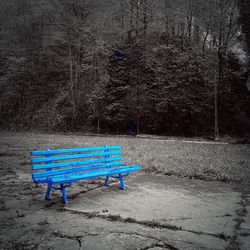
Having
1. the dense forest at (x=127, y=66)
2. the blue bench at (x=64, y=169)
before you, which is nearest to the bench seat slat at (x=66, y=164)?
the blue bench at (x=64, y=169)

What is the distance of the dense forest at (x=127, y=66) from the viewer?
77.2ft

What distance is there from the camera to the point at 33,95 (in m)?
31.6

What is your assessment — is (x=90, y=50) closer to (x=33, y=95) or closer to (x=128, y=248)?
(x=33, y=95)

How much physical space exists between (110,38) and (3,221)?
25.4 m

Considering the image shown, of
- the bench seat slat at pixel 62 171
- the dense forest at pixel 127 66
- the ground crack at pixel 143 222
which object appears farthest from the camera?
the dense forest at pixel 127 66

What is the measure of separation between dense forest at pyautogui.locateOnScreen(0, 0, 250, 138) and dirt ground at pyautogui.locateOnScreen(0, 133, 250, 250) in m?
15.1

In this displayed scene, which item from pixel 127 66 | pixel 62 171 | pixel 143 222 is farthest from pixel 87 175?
pixel 127 66

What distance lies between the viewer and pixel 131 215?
4848 millimetres

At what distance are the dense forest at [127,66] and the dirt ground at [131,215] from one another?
15090 mm

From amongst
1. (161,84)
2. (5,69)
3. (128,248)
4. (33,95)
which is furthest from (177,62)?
(128,248)

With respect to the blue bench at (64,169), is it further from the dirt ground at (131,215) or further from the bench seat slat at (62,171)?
the dirt ground at (131,215)

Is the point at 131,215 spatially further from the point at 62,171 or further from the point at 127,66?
the point at 127,66

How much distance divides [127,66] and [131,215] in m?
23.0

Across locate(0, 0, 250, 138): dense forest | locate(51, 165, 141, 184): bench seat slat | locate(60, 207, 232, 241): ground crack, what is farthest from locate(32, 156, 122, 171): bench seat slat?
locate(0, 0, 250, 138): dense forest
